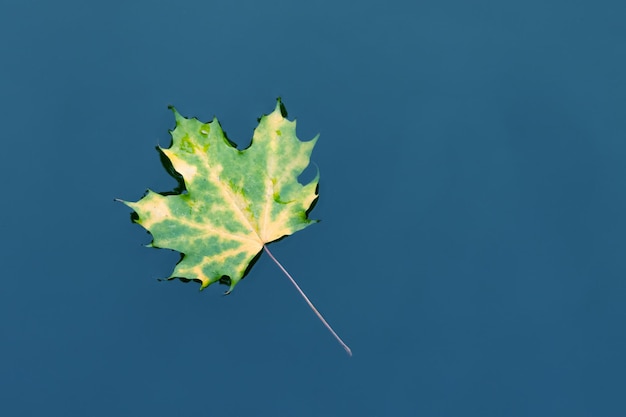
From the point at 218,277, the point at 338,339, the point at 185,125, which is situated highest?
the point at 185,125

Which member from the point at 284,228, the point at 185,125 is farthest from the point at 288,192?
the point at 185,125

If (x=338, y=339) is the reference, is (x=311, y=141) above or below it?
above

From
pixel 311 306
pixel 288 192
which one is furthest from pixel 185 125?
pixel 311 306

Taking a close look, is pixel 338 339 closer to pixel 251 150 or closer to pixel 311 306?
pixel 311 306

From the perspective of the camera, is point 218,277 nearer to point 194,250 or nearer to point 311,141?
point 194,250
